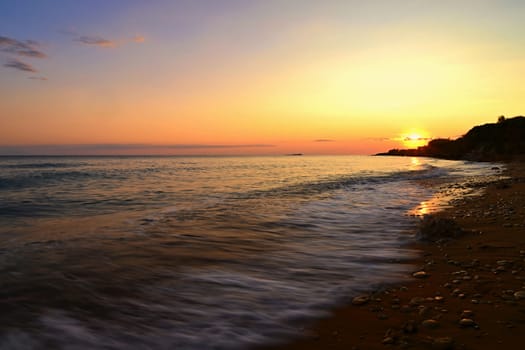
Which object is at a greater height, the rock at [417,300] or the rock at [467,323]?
the rock at [467,323]

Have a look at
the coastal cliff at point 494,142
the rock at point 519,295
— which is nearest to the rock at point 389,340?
the rock at point 519,295

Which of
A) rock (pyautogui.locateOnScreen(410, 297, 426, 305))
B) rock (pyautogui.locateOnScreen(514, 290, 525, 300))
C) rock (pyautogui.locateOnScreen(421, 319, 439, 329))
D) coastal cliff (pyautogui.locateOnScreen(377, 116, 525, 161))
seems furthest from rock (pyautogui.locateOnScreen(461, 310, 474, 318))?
coastal cliff (pyautogui.locateOnScreen(377, 116, 525, 161))

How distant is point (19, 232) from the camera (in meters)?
9.79

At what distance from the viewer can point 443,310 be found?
4.26 m

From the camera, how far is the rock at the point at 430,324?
3.84 meters

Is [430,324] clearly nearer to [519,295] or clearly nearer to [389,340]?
[389,340]

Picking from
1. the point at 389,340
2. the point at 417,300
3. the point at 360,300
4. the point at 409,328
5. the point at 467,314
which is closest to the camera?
the point at 389,340

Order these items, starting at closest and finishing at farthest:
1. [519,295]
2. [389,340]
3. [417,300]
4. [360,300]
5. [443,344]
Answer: [443,344], [389,340], [519,295], [417,300], [360,300]

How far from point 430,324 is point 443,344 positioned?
483mm

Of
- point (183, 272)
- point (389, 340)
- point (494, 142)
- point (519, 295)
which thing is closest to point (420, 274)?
point (519, 295)

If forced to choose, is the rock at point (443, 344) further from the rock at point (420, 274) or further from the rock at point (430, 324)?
the rock at point (420, 274)

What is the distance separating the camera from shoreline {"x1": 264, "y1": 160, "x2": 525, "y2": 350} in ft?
11.9

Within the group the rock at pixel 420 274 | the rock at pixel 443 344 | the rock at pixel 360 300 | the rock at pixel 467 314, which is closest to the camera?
the rock at pixel 443 344

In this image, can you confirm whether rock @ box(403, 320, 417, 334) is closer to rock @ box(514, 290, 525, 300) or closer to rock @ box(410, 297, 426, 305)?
rock @ box(410, 297, 426, 305)
